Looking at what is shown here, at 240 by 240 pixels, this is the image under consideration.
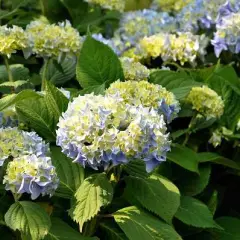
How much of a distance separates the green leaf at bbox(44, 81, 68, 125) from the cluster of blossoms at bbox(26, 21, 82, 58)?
1.36 ft

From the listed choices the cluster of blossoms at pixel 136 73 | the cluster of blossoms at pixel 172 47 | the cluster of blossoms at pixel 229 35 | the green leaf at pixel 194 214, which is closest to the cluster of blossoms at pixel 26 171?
the green leaf at pixel 194 214

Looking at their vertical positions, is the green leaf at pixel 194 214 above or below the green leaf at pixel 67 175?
below

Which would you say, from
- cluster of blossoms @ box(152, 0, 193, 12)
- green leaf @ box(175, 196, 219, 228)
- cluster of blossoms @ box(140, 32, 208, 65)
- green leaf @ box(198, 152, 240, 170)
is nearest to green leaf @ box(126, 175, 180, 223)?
green leaf @ box(175, 196, 219, 228)

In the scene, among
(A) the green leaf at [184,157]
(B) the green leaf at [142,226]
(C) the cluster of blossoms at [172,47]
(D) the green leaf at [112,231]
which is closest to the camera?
(B) the green leaf at [142,226]

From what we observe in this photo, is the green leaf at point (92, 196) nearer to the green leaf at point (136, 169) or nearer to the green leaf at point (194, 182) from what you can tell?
the green leaf at point (136, 169)

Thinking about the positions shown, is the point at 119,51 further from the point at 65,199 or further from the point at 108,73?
the point at 65,199

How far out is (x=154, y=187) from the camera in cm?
183

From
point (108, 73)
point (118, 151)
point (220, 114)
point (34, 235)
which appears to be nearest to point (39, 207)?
point (34, 235)

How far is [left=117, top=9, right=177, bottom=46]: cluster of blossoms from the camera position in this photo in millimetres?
3039

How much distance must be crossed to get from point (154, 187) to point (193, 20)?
138 cm

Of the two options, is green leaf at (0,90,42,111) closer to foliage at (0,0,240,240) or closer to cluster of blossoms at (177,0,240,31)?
foliage at (0,0,240,240)

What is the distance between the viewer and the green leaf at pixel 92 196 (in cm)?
163

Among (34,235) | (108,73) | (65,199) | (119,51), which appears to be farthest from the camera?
(119,51)

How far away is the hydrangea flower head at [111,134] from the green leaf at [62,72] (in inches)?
34.3
